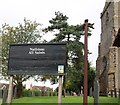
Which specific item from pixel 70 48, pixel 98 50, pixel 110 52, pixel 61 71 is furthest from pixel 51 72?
pixel 98 50

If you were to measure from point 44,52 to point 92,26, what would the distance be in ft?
125

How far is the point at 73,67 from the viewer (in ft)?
171

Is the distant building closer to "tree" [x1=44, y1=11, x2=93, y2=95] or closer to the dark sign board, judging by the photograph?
"tree" [x1=44, y1=11, x2=93, y2=95]

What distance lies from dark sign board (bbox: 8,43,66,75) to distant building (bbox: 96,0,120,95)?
115ft

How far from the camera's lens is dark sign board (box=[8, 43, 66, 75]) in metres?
13.7

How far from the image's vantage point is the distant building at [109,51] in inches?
2008

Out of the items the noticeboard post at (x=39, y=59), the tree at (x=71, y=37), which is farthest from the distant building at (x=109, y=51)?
the noticeboard post at (x=39, y=59)

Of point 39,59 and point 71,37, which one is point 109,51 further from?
point 39,59

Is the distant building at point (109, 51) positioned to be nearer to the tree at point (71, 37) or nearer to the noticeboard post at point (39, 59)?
the tree at point (71, 37)

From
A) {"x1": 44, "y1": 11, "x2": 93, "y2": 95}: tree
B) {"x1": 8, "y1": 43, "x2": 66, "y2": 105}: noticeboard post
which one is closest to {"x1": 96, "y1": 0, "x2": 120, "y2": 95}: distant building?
{"x1": 44, "y1": 11, "x2": 93, "y2": 95}: tree

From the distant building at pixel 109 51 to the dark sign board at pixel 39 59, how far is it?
115 feet

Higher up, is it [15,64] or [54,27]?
[54,27]

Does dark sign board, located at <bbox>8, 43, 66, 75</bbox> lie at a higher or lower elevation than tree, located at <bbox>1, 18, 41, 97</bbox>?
lower

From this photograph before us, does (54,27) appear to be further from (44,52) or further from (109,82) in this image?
(44,52)
